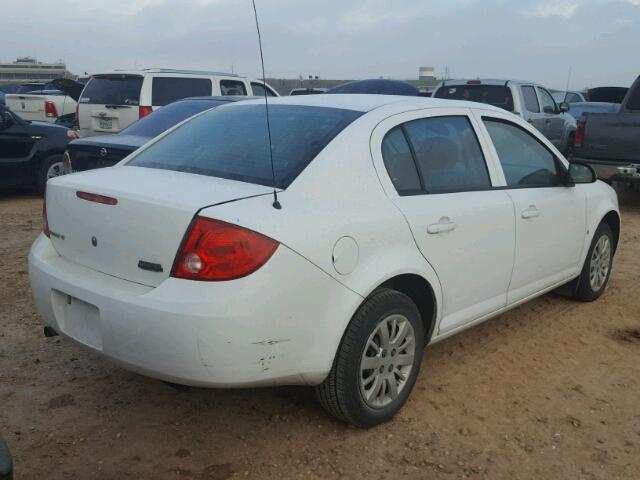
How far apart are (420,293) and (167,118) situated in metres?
4.28

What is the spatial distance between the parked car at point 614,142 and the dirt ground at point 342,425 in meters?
4.89

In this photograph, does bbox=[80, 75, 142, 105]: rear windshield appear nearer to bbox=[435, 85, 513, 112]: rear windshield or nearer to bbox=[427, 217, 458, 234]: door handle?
bbox=[435, 85, 513, 112]: rear windshield

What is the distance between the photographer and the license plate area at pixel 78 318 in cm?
279

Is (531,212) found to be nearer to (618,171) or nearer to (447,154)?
(447,154)

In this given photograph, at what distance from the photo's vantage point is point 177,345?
8.28 ft

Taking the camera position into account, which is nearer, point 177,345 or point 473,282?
point 177,345

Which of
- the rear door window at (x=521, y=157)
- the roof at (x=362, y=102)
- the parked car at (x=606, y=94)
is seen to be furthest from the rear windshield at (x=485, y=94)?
the parked car at (x=606, y=94)

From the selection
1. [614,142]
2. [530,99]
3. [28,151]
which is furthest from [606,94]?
[28,151]

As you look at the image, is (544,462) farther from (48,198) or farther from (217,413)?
(48,198)

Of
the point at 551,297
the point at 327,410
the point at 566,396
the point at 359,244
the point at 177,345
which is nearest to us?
the point at 177,345

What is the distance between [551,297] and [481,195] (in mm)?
1937

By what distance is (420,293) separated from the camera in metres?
3.33

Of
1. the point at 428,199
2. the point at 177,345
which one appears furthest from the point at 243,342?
the point at 428,199

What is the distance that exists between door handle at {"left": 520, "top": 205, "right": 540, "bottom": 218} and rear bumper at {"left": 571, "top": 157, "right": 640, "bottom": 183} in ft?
17.3
